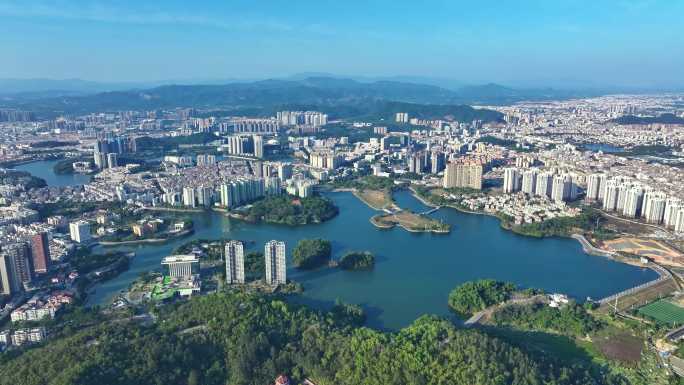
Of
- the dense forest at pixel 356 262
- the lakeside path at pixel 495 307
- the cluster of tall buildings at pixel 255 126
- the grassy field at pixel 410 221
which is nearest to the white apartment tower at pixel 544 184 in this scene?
the grassy field at pixel 410 221

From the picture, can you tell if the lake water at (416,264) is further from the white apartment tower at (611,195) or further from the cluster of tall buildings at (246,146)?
the cluster of tall buildings at (246,146)

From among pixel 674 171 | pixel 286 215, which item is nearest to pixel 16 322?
pixel 286 215

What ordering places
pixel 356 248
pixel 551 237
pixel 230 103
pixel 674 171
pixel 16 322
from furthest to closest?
1. pixel 230 103
2. pixel 674 171
3. pixel 551 237
4. pixel 356 248
5. pixel 16 322

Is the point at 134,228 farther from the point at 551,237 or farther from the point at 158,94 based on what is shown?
the point at 158,94

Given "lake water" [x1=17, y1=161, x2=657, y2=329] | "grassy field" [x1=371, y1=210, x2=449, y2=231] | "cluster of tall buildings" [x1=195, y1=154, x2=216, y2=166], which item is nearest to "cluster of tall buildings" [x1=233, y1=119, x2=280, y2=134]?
"cluster of tall buildings" [x1=195, y1=154, x2=216, y2=166]

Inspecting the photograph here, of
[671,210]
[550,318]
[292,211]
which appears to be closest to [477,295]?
[550,318]

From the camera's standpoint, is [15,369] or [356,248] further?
[356,248]

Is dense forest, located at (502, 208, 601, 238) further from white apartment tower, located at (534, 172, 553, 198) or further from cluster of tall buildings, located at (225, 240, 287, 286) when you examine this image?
cluster of tall buildings, located at (225, 240, 287, 286)
